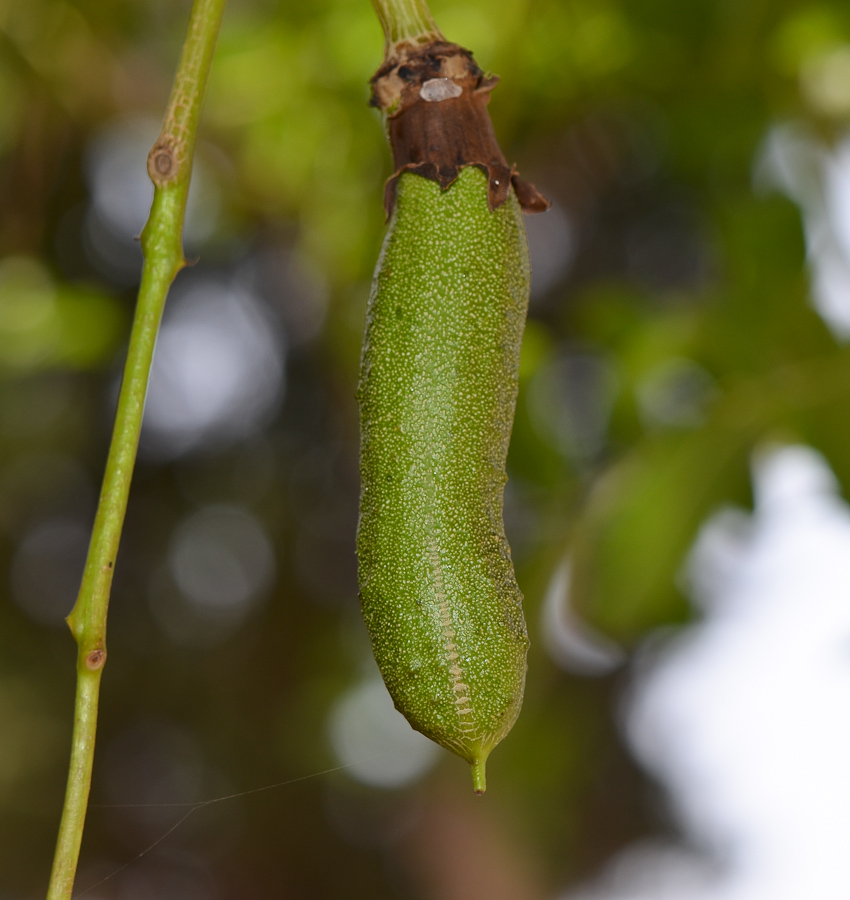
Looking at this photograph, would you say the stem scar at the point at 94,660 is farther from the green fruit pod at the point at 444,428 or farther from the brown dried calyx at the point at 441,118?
the brown dried calyx at the point at 441,118

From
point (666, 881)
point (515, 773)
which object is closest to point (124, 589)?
point (515, 773)

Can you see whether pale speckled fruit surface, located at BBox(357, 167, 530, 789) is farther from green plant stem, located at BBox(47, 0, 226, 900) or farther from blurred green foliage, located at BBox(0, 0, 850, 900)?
blurred green foliage, located at BBox(0, 0, 850, 900)

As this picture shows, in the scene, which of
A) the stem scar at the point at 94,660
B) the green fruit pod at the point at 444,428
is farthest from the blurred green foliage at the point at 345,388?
the stem scar at the point at 94,660

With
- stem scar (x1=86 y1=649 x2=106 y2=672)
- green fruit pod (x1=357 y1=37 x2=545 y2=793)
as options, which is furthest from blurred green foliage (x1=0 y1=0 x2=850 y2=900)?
stem scar (x1=86 y1=649 x2=106 y2=672)

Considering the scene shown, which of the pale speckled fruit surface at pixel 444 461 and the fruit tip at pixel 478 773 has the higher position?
the pale speckled fruit surface at pixel 444 461

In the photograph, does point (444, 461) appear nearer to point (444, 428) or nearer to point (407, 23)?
point (444, 428)

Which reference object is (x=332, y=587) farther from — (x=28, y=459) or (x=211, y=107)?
(x=211, y=107)

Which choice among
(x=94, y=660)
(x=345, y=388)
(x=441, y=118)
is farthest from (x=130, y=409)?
(x=345, y=388)
